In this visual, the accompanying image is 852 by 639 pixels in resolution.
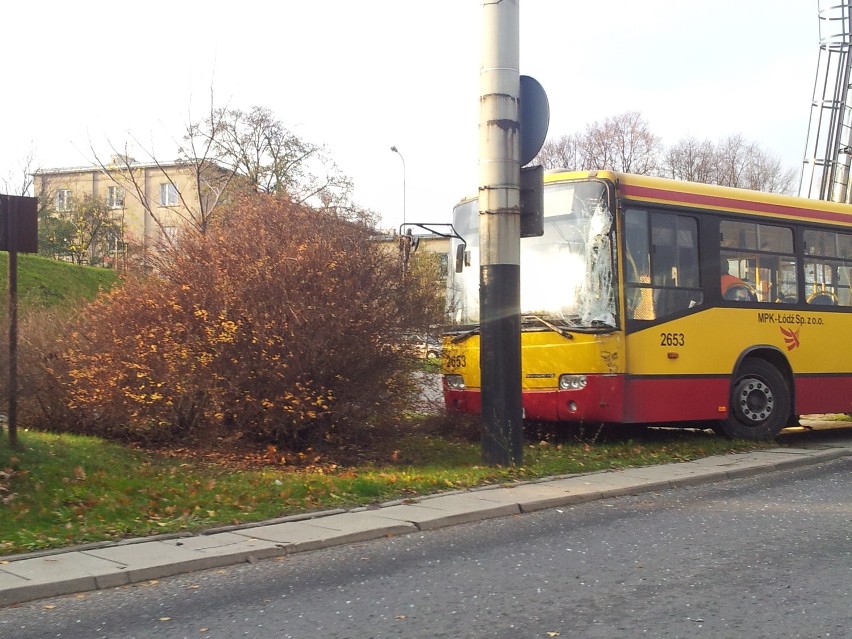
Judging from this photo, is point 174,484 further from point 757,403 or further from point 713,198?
point 757,403

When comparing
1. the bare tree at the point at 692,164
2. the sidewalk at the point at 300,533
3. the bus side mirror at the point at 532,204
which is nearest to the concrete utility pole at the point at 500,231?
the bus side mirror at the point at 532,204

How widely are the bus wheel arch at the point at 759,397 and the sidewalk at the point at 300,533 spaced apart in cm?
191

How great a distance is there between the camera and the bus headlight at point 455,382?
12.5 meters

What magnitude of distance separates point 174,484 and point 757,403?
27.3ft

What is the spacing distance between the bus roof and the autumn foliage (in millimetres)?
2962

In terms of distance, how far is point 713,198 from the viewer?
41.0 feet

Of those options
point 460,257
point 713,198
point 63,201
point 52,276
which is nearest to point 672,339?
point 713,198

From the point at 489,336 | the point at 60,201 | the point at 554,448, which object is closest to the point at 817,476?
the point at 554,448

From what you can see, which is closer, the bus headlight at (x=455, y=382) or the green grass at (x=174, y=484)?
the green grass at (x=174, y=484)

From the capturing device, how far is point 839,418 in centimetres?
1808

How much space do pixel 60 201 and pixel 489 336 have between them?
4954cm

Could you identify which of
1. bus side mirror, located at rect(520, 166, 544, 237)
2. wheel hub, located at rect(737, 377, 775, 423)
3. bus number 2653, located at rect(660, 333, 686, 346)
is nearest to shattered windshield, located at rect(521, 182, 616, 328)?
bus number 2653, located at rect(660, 333, 686, 346)

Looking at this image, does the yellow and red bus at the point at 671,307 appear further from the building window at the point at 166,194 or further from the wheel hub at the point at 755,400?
the building window at the point at 166,194

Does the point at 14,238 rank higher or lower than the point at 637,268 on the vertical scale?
higher
